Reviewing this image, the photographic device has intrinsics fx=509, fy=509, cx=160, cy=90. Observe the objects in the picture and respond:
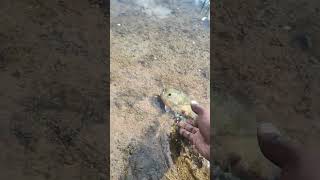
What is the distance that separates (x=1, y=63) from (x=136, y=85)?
0.84m

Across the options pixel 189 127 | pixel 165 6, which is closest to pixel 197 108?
pixel 189 127

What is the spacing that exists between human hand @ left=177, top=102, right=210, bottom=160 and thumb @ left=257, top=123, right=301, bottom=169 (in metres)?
0.88

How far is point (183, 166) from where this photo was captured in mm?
2959

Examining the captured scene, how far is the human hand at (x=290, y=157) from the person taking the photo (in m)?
1.77

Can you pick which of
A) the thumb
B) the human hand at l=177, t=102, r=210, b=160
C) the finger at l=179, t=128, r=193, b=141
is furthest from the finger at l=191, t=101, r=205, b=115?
the thumb

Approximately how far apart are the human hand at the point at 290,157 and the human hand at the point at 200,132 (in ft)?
2.95

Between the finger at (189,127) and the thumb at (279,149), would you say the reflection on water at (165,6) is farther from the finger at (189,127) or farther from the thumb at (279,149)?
the thumb at (279,149)

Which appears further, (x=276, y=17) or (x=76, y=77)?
(x=276, y=17)

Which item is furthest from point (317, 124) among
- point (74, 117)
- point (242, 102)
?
point (74, 117)

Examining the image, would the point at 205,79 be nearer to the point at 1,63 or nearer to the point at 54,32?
the point at 54,32

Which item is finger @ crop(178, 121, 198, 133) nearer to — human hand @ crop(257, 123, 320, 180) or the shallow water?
the shallow water

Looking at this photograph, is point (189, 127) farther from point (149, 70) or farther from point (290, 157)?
point (290, 157)

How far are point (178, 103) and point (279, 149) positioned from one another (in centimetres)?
130

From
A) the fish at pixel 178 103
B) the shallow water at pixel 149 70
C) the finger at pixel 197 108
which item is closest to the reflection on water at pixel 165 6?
the shallow water at pixel 149 70
